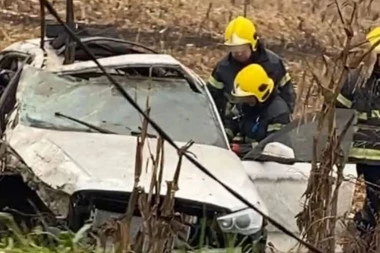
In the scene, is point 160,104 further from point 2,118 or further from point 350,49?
point 350,49

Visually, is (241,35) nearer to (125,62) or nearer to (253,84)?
(253,84)

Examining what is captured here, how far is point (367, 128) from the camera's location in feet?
24.1

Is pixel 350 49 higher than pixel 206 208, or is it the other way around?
pixel 350 49

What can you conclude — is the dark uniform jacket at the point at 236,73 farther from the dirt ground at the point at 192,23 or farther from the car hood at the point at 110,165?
the dirt ground at the point at 192,23

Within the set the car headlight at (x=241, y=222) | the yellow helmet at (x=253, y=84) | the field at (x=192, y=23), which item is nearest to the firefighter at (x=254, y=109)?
the yellow helmet at (x=253, y=84)

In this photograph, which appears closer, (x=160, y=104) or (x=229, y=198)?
(x=229, y=198)

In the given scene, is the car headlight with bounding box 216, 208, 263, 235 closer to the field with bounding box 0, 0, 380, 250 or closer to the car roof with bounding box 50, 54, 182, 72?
the car roof with bounding box 50, 54, 182, 72

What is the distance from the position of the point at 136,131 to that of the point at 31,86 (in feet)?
2.62

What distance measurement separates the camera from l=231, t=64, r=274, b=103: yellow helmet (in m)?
8.34

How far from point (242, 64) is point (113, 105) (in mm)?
2124

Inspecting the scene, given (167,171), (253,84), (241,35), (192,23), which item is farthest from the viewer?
(192,23)

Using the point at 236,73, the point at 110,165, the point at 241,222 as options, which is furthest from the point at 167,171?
the point at 236,73

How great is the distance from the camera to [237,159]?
7.04 meters

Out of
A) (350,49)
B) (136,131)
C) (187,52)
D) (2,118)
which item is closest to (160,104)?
(136,131)
